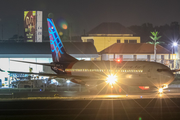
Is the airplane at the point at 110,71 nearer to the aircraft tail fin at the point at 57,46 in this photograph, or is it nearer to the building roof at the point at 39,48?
the aircraft tail fin at the point at 57,46

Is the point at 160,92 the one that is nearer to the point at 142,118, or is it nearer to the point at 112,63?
the point at 112,63

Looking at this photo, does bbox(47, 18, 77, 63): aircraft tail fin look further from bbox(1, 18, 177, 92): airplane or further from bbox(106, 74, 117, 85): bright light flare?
bbox(106, 74, 117, 85): bright light flare

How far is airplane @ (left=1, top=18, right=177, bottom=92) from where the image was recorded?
30.8 metres

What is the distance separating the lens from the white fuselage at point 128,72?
30.5 meters

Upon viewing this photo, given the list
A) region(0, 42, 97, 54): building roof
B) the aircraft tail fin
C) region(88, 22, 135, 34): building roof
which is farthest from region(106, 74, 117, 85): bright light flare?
region(88, 22, 135, 34): building roof

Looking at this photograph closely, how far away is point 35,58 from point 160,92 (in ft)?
111

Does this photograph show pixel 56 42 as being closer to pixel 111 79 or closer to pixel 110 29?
pixel 111 79

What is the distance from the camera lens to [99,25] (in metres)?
117

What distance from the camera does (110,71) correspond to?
110 ft

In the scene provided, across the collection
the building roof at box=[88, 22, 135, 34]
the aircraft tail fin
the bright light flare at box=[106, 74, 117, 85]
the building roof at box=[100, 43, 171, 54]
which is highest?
the building roof at box=[88, 22, 135, 34]

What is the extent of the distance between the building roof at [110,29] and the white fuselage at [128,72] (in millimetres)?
74187

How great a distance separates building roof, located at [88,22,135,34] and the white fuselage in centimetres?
7419

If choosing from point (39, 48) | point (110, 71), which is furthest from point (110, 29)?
point (110, 71)

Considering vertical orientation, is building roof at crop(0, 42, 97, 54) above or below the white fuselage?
above
